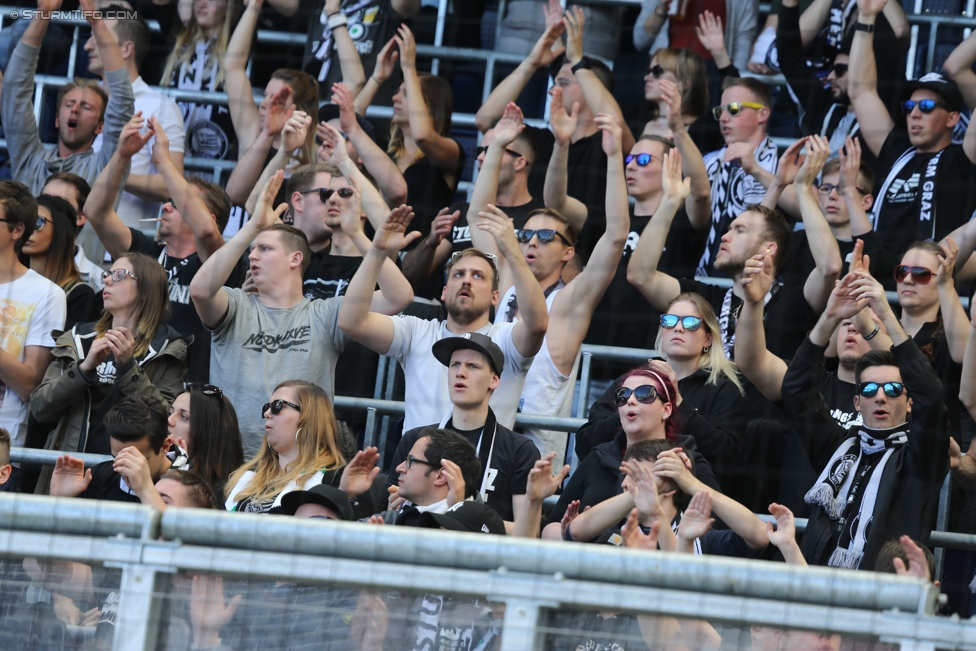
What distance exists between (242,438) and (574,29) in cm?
284

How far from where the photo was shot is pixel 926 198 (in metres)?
6.14

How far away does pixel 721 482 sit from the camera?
4.79 metres

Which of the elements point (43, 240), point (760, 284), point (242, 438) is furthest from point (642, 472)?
point (43, 240)

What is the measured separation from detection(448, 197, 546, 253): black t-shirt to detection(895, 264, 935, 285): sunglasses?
1.74m

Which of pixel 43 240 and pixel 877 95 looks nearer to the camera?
pixel 43 240

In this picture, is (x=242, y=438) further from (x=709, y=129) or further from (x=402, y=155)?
(x=709, y=129)

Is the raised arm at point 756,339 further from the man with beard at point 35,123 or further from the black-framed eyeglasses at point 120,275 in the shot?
the man with beard at point 35,123

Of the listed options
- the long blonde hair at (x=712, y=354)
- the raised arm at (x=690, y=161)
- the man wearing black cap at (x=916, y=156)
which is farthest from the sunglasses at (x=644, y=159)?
the long blonde hair at (x=712, y=354)

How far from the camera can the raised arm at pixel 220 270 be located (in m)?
5.07

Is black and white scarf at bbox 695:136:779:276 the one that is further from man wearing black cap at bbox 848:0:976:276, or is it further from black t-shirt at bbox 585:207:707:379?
man wearing black cap at bbox 848:0:976:276

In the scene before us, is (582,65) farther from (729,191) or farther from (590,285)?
(590,285)

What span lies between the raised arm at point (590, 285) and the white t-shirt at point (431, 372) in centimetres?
23

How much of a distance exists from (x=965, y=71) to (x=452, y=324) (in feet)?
10.3

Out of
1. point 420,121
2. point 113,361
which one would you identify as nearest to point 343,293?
point 113,361
